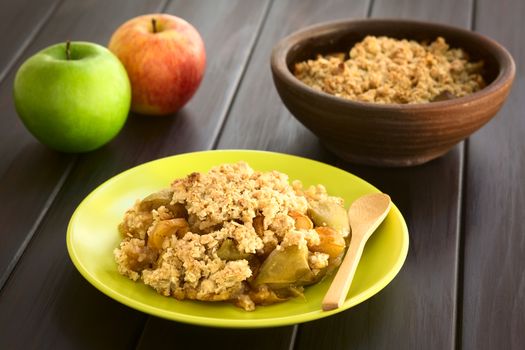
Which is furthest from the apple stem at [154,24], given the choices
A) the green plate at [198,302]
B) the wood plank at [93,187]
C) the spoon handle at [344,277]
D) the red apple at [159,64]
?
the spoon handle at [344,277]

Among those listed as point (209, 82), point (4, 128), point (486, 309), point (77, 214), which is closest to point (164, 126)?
point (209, 82)

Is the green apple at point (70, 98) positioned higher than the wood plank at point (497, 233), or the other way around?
the green apple at point (70, 98)

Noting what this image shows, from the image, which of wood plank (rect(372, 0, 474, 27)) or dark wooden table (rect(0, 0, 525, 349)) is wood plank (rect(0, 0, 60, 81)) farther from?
wood plank (rect(372, 0, 474, 27))

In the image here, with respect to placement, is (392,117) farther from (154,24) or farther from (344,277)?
(154,24)

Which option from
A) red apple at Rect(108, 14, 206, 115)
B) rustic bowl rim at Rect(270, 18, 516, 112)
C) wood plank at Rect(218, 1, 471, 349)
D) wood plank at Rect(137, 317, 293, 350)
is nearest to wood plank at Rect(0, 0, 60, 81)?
red apple at Rect(108, 14, 206, 115)

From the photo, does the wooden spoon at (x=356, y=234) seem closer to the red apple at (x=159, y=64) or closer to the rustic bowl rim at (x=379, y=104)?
the rustic bowl rim at (x=379, y=104)

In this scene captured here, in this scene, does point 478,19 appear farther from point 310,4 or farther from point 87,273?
point 87,273
